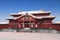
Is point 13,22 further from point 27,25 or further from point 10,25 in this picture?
point 27,25

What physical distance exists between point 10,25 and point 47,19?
30.8ft

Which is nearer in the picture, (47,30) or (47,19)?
(47,30)

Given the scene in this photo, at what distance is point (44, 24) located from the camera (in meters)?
35.6

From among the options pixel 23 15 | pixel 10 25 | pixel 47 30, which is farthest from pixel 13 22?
pixel 47 30

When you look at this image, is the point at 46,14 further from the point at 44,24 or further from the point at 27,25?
the point at 27,25

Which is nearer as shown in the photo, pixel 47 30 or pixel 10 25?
pixel 47 30

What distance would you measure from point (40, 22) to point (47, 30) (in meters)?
6.07

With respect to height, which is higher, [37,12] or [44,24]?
[37,12]

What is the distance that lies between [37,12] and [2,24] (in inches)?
367

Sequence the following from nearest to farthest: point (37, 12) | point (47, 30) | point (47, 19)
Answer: point (47, 30)
point (47, 19)
point (37, 12)

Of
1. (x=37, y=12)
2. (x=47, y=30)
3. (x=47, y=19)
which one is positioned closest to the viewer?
(x=47, y=30)

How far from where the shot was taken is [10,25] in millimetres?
37344

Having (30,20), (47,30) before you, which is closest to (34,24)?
(30,20)

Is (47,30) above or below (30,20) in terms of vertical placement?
below
